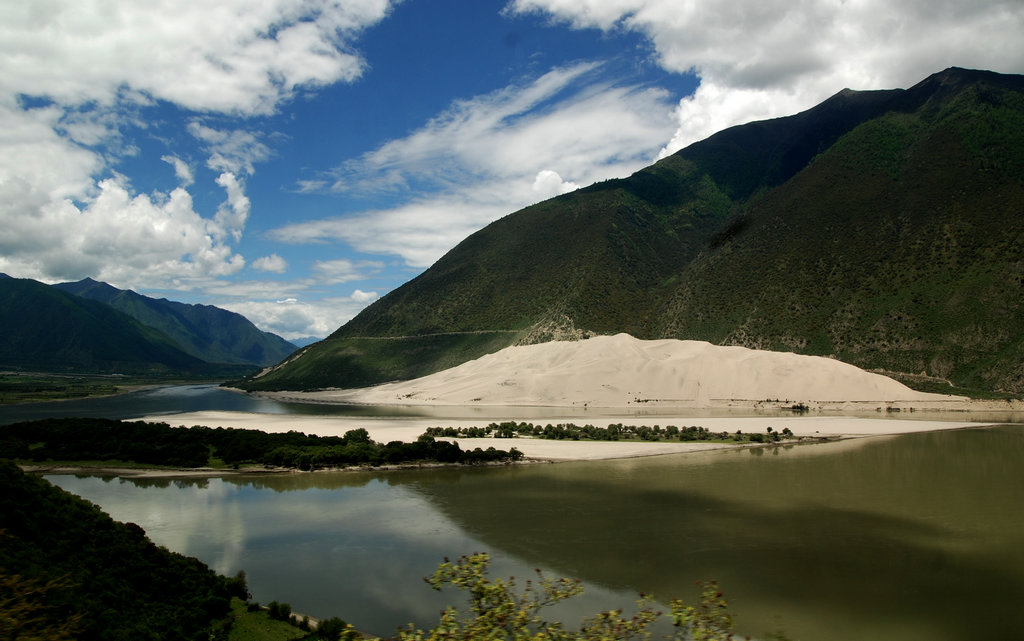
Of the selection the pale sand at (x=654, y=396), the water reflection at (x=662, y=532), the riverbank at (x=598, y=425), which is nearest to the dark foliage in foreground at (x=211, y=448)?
the water reflection at (x=662, y=532)

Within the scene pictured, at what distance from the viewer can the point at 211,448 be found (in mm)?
49750

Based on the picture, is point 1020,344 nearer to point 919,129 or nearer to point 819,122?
point 919,129

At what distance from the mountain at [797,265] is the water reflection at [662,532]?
2150 inches

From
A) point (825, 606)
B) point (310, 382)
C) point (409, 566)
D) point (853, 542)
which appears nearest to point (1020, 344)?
point (853, 542)

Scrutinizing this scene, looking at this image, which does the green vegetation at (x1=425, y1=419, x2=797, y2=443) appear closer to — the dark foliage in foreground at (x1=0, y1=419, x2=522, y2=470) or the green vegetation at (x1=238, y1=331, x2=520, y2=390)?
the dark foliage in foreground at (x1=0, y1=419, x2=522, y2=470)

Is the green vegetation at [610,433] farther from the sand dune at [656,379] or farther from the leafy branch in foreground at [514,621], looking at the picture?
the leafy branch in foreground at [514,621]

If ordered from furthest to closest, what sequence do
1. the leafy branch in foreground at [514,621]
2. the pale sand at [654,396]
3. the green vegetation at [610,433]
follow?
the pale sand at [654,396]
the green vegetation at [610,433]
the leafy branch in foreground at [514,621]

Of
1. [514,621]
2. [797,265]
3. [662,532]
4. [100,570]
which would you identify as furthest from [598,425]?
[797,265]

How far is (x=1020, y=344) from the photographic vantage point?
80.6m

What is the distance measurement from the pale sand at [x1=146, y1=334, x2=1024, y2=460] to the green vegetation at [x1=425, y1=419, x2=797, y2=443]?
2010mm

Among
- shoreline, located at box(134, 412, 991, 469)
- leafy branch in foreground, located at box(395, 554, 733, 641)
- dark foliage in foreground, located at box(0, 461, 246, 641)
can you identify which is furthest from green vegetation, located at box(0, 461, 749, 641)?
shoreline, located at box(134, 412, 991, 469)

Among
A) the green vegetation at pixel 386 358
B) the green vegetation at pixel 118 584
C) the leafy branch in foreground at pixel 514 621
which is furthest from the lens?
the green vegetation at pixel 386 358

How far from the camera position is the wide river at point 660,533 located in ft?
61.6

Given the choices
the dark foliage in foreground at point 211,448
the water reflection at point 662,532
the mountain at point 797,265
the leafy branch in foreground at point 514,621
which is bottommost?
the water reflection at point 662,532
